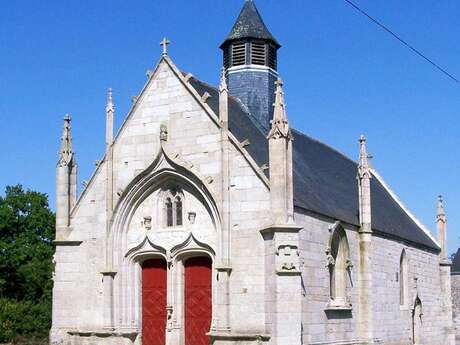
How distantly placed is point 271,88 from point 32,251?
2494 cm

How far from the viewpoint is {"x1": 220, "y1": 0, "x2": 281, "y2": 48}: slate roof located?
2677cm

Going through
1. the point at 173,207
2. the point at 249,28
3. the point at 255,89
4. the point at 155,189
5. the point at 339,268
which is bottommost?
the point at 339,268

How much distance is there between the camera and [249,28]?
26.9m

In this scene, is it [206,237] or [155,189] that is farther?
[155,189]

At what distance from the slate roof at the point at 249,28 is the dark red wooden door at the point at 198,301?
8.89 meters

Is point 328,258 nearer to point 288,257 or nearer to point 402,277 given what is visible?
point 288,257

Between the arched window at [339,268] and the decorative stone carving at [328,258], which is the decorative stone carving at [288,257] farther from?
the arched window at [339,268]

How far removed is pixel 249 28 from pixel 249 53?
3.03ft

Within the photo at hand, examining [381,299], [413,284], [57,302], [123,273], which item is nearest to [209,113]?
[123,273]

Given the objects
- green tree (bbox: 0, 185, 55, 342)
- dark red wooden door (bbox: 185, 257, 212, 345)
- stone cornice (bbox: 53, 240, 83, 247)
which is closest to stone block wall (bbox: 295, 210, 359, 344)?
dark red wooden door (bbox: 185, 257, 212, 345)

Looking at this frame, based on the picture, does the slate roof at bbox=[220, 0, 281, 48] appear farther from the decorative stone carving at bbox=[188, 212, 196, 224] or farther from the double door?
the double door

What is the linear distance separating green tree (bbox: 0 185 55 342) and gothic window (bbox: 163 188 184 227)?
20.9 metres

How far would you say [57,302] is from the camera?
23.1 meters

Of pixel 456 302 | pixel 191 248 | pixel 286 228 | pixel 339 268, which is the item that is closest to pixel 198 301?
pixel 191 248
